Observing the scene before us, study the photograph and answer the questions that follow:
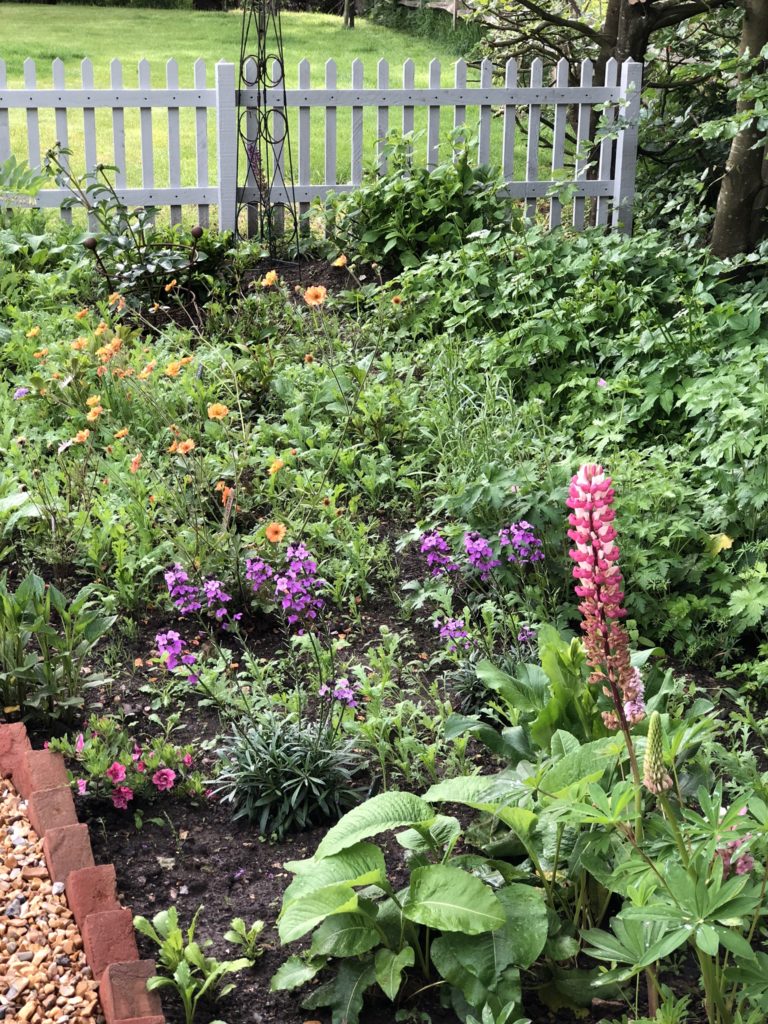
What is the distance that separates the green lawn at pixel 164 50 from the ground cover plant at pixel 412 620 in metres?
4.37

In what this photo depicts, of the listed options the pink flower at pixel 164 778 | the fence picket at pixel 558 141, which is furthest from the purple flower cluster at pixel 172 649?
the fence picket at pixel 558 141

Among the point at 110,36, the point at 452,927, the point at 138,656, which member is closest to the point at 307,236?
the point at 138,656

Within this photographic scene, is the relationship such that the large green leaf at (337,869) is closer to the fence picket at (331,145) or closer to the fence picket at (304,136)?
the fence picket at (304,136)

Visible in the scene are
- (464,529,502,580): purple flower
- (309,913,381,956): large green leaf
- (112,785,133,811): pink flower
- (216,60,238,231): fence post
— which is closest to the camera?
(309,913,381,956): large green leaf

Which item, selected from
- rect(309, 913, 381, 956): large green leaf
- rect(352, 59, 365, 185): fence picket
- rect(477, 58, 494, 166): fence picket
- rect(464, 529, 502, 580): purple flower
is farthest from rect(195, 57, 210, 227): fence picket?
rect(309, 913, 381, 956): large green leaf

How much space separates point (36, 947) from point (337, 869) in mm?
670

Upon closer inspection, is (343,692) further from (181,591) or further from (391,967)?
(391,967)

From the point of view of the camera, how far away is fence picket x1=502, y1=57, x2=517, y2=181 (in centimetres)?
812

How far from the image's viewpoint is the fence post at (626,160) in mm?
7922

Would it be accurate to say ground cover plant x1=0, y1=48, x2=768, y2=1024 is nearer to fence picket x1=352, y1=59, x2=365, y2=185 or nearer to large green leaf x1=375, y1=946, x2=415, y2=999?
large green leaf x1=375, y1=946, x2=415, y2=999

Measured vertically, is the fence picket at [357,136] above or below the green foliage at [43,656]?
above

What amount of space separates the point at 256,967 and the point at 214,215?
7.56 metres

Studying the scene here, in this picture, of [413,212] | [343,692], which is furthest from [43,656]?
[413,212]

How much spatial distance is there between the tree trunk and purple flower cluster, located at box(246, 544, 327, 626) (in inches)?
162
